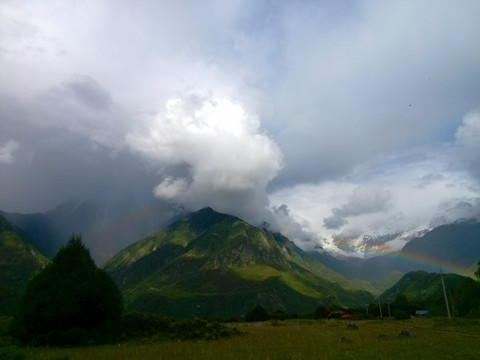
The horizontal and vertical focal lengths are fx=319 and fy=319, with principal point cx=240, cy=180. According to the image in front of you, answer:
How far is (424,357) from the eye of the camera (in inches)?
780

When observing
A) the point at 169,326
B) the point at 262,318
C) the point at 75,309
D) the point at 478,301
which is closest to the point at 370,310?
the point at 478,301

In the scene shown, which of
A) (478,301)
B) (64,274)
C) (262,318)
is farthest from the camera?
(262,318)

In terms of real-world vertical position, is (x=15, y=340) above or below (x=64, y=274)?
below

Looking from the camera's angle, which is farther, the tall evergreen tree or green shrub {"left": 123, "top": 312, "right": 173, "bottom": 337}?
green shrub {"left": 123, "top": 312, "right": 173, "bottom": 337}

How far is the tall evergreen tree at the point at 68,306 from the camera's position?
3506 centimetres

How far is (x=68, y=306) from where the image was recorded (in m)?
35.7

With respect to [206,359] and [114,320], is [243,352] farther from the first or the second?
[114,320]

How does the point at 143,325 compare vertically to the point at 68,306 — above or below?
below

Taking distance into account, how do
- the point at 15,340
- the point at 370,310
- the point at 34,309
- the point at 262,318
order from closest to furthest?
the point at 15,340 → the point at 34,309 → the point at 262,318 → the point at 370,310

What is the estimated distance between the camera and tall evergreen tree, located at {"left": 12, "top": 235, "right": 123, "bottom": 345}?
3506 centimetres

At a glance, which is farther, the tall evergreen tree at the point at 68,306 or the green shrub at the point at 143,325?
the green shrub at the point at 143,325

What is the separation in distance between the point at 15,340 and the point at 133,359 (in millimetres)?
19254

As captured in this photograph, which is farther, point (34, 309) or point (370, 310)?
point (370, 310)

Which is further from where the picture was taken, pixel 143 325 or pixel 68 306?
pixel 143 325
